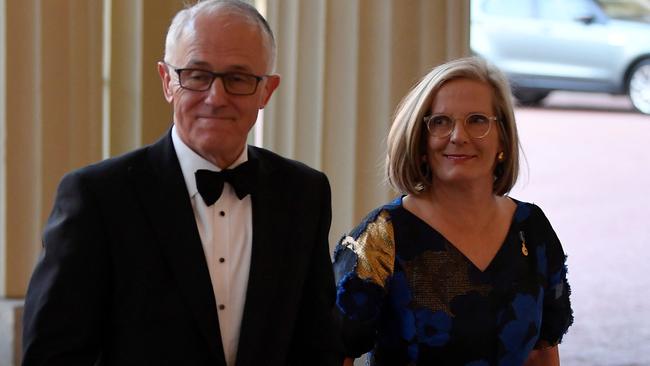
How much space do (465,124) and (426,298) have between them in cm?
41

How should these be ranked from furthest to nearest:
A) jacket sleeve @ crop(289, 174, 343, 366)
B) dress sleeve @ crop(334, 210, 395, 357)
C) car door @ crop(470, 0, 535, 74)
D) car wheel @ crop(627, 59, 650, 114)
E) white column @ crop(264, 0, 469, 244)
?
1. car wheel @ crop(627, 59, 650, 114)
2. car door @ crop(470, 0, 535, 74)
3. white column @ crop(264, 0, 469, 244)
4. dress sleeve @ crop(334, 210, 395, 357)
5. jacket sleeve @ crop(289, 174, 343, 366)

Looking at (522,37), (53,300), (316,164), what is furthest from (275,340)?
(522,37)

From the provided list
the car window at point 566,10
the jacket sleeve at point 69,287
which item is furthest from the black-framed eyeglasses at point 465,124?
the car window at point 566,10

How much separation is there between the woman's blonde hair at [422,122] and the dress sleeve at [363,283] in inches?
5.7

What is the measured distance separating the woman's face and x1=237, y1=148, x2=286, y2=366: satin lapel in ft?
1.84

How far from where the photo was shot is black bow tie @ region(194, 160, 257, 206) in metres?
1.92

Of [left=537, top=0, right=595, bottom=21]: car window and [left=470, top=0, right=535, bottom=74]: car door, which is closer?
[left=470, top=0, right=535, bottom=74]: car door

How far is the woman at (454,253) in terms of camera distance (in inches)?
94.7

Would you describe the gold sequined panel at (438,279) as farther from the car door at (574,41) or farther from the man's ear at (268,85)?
the car door at (574,41)

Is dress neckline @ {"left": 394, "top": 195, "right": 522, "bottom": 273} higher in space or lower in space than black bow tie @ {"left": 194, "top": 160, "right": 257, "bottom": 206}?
lower

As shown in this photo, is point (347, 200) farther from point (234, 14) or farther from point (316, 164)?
point (234, 14)

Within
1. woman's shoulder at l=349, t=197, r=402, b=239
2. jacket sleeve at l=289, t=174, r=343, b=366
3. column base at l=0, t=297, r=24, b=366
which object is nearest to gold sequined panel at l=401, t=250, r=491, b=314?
woman's shoulder at l=349, t=197, r=402, b=239

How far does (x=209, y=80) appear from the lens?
1890 millimetres

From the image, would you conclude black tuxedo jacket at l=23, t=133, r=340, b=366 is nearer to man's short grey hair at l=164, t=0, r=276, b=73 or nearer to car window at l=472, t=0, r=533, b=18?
A: man's short grey hair at l=164, t=0, r=276, b=73
